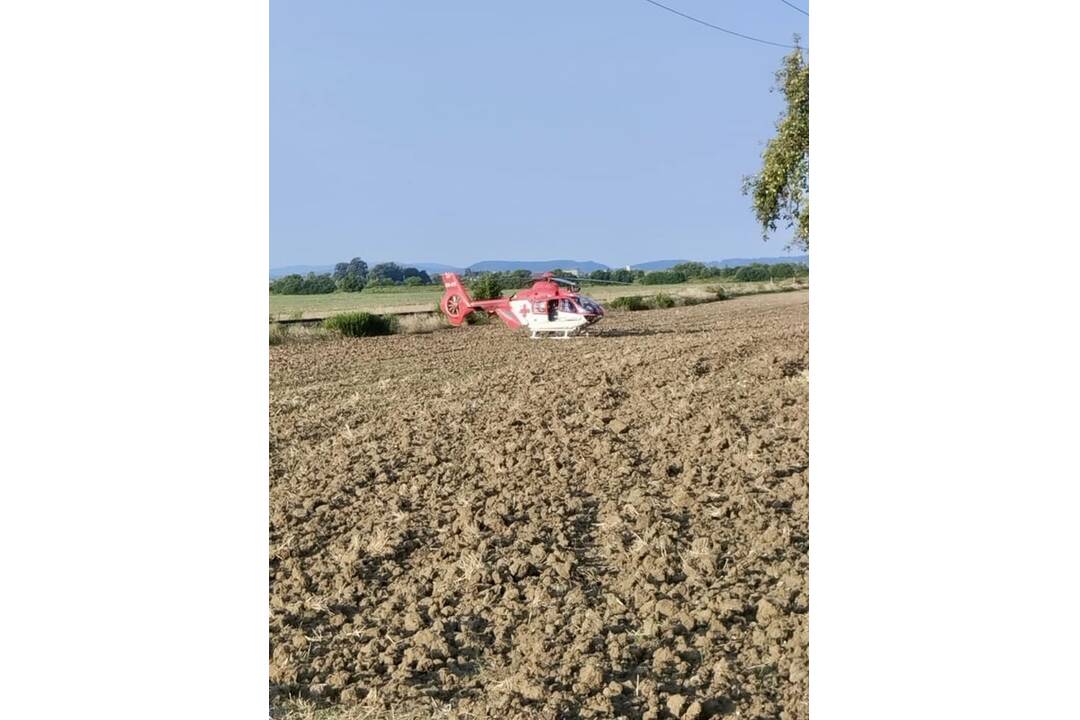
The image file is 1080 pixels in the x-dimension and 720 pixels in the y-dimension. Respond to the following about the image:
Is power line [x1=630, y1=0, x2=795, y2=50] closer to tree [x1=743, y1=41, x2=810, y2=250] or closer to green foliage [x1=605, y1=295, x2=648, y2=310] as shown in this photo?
tree [x1=743, y1=41, x2=810, y2=250]

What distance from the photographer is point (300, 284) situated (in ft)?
17.1

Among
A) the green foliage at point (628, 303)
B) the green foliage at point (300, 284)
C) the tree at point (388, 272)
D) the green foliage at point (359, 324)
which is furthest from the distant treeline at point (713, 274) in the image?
the green foliage at point (628, 303)

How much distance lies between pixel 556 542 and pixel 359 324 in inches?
146

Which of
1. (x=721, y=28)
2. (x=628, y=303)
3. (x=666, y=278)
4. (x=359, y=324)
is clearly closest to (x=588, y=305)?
(x=628, y=303)

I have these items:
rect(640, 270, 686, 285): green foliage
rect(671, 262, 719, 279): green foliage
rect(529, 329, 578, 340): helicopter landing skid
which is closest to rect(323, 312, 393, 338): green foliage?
rect(529, 329, 578, 340): helicopter landing skid

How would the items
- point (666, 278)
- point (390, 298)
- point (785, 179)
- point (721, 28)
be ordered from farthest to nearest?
point (390, 298)
point (666, 278)
point (785, 179)
point (721, 28)

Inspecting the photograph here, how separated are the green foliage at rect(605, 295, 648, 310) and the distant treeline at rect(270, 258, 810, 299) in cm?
220

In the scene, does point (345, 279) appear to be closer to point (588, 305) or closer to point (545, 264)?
point (545, 264)

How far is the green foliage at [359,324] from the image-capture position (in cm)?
668

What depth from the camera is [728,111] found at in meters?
3.78

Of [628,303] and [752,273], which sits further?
[628,303]

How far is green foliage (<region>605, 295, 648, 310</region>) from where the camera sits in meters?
8.25
